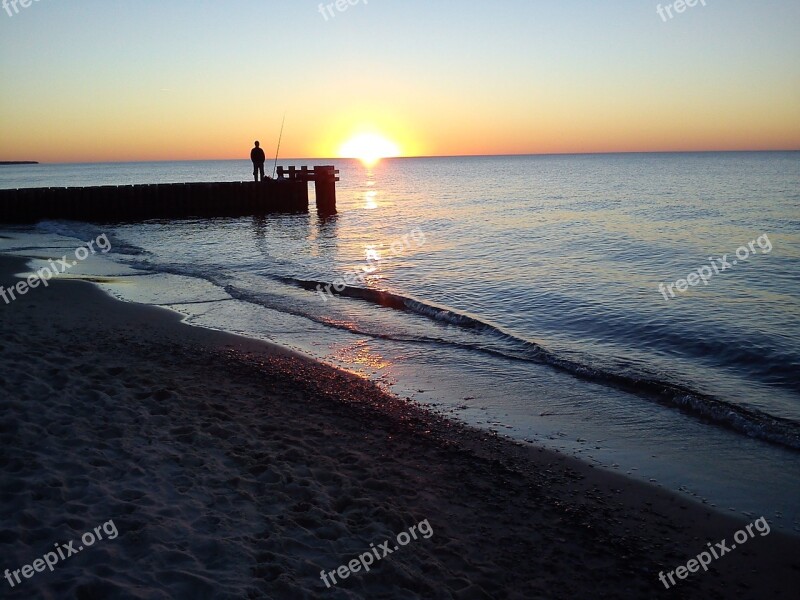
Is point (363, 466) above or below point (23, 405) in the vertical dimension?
below

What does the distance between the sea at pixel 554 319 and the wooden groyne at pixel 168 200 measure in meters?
1.96

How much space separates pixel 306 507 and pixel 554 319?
9.66 meters

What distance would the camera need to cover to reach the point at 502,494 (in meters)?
6.08

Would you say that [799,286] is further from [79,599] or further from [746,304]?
[79,599]

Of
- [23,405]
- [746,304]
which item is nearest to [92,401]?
[23,405]

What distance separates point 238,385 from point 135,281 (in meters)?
10.1

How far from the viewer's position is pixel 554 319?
13.9 metres

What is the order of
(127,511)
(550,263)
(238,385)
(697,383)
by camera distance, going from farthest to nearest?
(550,263)
(697,383)
(238,385)
(127,511)

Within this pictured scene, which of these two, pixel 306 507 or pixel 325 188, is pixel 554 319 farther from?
pixel 325 188

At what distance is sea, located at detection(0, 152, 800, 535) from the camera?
24.9 feet

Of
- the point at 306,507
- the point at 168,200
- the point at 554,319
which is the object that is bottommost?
the point at 554,319

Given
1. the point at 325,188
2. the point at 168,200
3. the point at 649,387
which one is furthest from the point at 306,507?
the point at 325,188

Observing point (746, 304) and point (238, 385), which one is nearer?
point (238, 385)

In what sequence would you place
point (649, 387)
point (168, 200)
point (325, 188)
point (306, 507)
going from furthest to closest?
point (325, 188) < point (168, 200) < point (649, 387) < point (306, 507)
